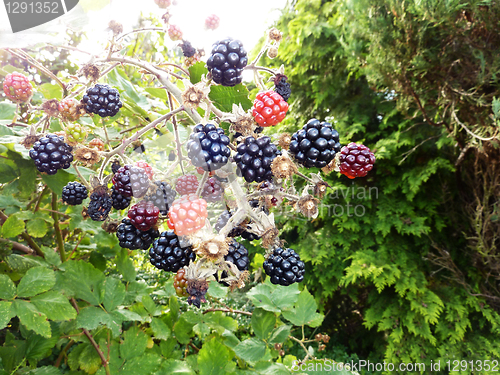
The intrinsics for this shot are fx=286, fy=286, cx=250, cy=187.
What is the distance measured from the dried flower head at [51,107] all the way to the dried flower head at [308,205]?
30.4 inches

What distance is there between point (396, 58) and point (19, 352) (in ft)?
11.6

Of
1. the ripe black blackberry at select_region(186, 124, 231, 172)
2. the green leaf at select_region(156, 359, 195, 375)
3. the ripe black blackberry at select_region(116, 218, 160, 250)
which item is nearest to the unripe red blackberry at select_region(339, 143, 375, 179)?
the ripe black blackberry at select_region(186, 124, 231, 172)

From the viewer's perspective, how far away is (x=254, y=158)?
2.03ft

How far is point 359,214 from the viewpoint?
3.43 metres

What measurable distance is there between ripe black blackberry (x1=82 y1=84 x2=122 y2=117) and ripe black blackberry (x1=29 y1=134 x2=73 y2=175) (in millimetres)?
130

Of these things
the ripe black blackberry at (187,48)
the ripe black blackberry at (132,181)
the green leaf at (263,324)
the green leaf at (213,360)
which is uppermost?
the ripe black blackberry at (187,48)

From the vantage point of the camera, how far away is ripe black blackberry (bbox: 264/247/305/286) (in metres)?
0.76

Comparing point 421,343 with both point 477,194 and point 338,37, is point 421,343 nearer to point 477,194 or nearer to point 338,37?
point 477,194

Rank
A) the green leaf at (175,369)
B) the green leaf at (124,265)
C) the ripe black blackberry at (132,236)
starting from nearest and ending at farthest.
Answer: the ripe black blackberry at (132,236) < the green leaf at (175,369) < the green leaf at (124,265)

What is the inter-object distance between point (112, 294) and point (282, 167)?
3.29ft

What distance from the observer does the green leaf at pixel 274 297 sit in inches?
49.1

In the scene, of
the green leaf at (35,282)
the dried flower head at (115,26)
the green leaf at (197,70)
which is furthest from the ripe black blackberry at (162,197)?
the green leaf at (35,282)

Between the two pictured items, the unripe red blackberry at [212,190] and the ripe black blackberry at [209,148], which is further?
the unripe red blackberry at [212,190]

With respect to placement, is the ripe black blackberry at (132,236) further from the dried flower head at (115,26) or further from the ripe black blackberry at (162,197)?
the dried flower head at (115,26)
